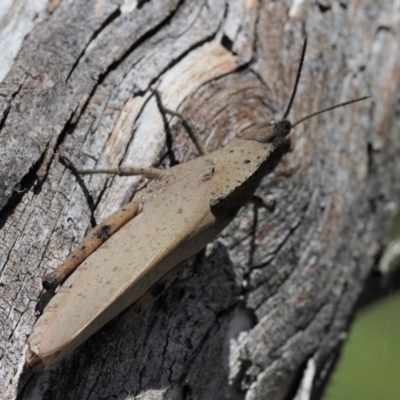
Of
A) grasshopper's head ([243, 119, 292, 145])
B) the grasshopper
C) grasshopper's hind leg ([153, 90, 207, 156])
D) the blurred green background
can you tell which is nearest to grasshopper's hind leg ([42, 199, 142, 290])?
the grasshopper

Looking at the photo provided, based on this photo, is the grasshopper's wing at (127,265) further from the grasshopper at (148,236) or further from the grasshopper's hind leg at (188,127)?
the grasshopper's hind leg at (188,127)

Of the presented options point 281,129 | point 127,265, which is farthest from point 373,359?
point 127,265

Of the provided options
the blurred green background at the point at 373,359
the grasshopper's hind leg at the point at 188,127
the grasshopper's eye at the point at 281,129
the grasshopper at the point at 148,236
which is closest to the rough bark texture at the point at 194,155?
the grasshopper's hind leg at the point at 188,127

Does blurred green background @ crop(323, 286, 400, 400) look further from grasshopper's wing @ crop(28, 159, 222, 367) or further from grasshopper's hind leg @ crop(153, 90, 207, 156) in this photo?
grasshopper's wing @ crop(28, 159, 222, 367)

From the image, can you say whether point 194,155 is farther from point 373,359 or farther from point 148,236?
point 373,359

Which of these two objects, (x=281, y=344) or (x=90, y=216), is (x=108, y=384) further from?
(x=281, y=344)

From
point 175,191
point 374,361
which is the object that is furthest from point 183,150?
point 374,361
